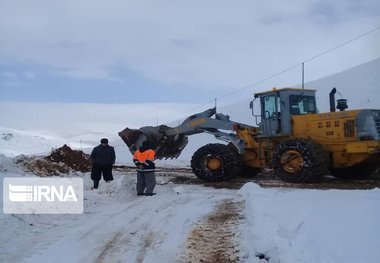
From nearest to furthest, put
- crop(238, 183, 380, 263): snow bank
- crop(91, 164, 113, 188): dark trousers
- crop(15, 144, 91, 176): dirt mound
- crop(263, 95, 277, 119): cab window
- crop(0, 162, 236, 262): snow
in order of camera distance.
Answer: crop(238, 183, 380, 263): snow bank < crop(0, 162, 236, 262): snow < crop(91, 164, 113, 188): dark trousers < crop(263, 95, 277, 119): cab window < crop(15, 144, 91, 176): dirt mound

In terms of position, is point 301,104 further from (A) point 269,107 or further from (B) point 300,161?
(B) point 300,161

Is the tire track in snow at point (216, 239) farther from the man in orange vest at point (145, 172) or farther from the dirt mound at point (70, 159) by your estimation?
the dirt mound at point (70, 159)

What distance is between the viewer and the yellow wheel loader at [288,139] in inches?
534

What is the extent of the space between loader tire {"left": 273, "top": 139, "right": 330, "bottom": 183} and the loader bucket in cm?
484

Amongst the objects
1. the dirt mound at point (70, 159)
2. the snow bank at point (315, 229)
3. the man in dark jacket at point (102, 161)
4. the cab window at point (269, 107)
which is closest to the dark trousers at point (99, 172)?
the man in dark jacket at point (102, 161)

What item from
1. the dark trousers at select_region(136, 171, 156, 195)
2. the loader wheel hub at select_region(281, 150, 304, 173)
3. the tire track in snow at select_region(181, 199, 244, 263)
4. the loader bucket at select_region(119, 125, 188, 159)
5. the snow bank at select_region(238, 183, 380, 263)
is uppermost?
the loader bucket at select_region(119, 125, 188, 159)

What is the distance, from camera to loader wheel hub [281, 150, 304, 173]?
45.4 ft

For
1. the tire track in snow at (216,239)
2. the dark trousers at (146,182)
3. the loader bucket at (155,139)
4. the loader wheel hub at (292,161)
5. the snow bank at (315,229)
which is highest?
the loader bucket at (155,139)

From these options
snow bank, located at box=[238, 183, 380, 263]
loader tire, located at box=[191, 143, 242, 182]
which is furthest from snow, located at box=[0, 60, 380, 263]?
loader tire, located at box=[191, 143, 242, 182]

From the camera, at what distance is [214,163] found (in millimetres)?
15953

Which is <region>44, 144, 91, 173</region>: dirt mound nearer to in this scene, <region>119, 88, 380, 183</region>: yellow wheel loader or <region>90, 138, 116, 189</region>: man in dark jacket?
<region>119, 88, 380, 183</region>: yellow wheel loader

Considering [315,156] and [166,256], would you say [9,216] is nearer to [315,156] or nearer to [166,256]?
[166,256]

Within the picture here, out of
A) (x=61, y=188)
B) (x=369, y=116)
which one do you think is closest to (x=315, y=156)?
(x=369, y=116)

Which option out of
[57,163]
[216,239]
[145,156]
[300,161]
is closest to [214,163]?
[300,161]
